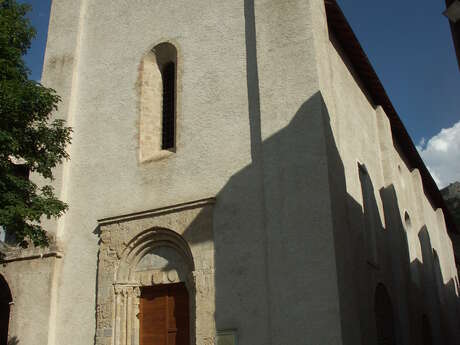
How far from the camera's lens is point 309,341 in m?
8.12

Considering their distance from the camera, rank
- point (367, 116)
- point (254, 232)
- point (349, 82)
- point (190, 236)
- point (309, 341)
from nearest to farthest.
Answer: point (309, 341) < point (254, 232) < point (190, 236) < point (349, 82) < point (367, 116)

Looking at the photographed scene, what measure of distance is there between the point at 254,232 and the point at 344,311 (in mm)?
2008

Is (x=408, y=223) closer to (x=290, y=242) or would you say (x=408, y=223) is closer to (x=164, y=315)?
(x=290, y=242)

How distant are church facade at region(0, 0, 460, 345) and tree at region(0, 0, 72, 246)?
206cm

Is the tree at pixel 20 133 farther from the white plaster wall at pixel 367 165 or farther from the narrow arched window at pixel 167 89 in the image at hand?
the white plaster wall at pixel 367 165

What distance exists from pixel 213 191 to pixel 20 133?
342 centimetres

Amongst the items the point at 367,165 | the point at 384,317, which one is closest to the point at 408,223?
the point at 367,165

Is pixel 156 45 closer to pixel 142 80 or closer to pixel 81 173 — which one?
pixel 142 80

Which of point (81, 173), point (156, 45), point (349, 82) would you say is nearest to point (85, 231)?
point (81, 173)

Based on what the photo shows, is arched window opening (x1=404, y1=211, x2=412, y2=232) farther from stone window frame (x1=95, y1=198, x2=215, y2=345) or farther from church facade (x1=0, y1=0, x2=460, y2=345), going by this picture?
stone window frame (x1=95, y1=198, x2=215, y2=345)

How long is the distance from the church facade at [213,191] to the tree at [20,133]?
2063 mm

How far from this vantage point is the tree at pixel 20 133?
321 inches

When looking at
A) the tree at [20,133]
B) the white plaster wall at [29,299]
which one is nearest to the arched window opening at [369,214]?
the tree at [20,133]

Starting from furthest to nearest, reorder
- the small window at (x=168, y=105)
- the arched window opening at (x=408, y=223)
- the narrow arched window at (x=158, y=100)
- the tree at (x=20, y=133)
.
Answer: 1. the arched window opening at (x=408, y=223)
2. the small window at (x=168, y=105)
3. the narrow arched window at (x=158, y=100)
4. the tree at (x=20, y=133)
